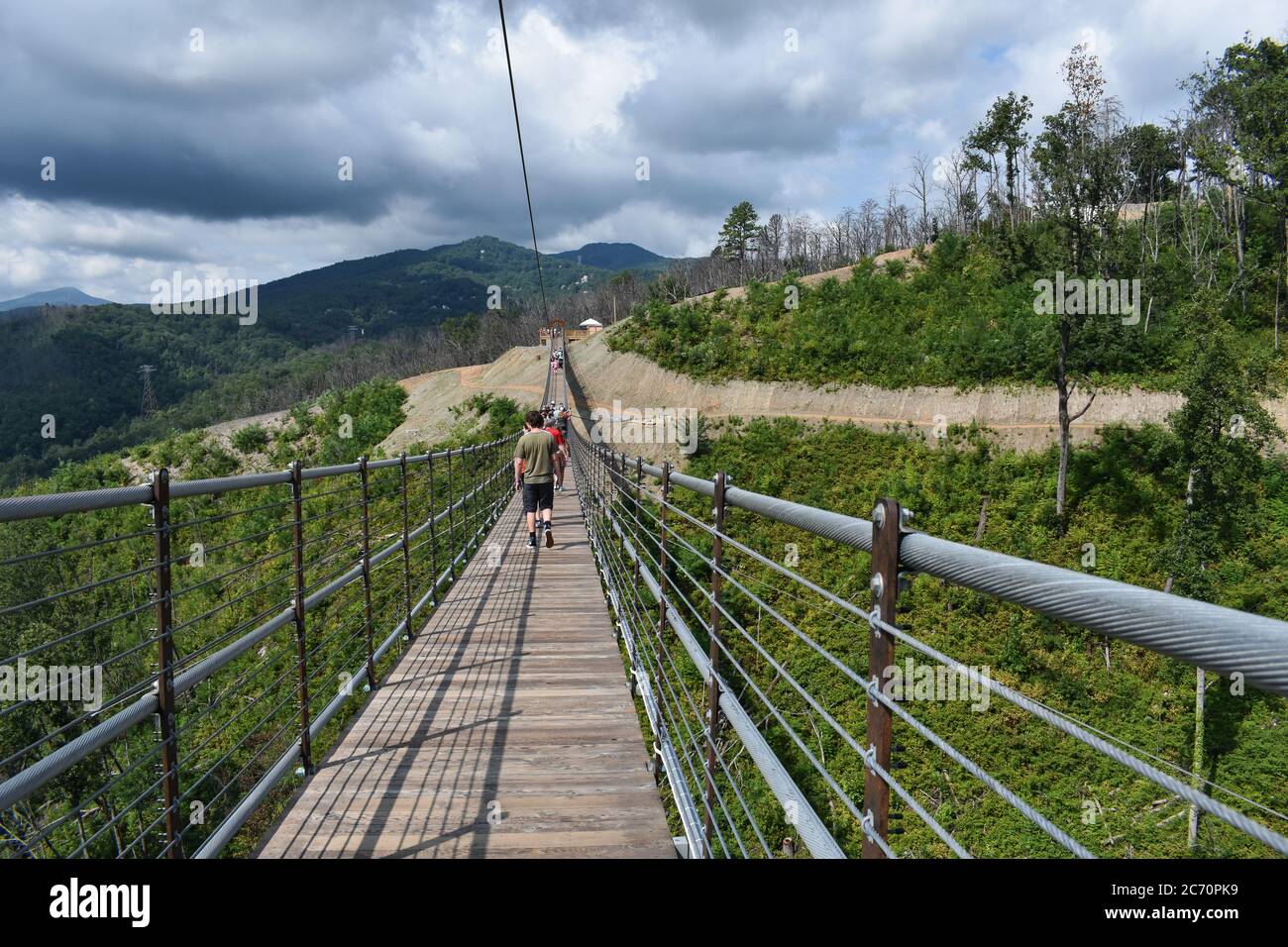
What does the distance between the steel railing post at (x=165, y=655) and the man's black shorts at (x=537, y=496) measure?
23.4ft

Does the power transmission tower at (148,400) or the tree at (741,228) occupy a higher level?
the tree at (741,228)

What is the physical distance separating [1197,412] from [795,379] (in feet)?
53.5

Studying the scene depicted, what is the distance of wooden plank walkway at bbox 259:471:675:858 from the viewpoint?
119 inches

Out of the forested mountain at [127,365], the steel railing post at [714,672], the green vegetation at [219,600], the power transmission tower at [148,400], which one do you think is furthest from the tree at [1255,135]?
the power transmission tower at [148,400]

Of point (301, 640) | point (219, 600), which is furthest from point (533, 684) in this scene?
point (219, 600)

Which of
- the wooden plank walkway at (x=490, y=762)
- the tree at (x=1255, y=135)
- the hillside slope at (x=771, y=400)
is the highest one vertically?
the tree at (x=1255, y=135)

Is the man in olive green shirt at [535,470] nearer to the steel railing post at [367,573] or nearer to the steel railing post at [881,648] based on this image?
the steel railing post at [367,573]

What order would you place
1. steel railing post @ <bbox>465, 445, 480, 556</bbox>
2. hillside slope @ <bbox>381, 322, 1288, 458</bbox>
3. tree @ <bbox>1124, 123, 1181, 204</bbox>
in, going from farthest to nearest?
tree @ <bbox>1124, 123, 1181, 204</bbox>, hillside slope @ <bbox>381, 322, 1288, 458</bbox>, steel railing post @ <bbox>465, 445, 480, 556</bbox>

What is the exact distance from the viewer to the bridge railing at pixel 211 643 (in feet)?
6.35

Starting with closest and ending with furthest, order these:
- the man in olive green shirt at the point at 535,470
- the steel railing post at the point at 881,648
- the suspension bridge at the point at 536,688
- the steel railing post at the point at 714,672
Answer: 1. the suspension bridge at the point at 536,688
2. the steel railing post at the point at 881,648
3. the steel railing post at the point at 714,672
4. the man in olive green shirt at the point at 535,470

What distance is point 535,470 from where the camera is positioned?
917 centimetres

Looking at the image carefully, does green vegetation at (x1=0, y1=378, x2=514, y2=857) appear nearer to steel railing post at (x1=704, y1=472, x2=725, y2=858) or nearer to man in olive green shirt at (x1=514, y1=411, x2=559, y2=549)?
man in olive green shirt at (x1=514, y1=411, x2=559, y2=549)

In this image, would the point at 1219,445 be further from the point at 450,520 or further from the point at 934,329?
the point at 450,520

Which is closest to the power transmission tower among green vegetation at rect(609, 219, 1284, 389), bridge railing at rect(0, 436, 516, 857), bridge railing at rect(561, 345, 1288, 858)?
bridge railing at rect(0, 436, 516, 857)
